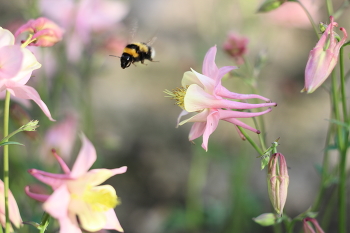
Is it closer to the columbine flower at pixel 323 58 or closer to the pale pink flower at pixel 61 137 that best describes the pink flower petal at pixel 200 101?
the columbine flower at pixel 323 58

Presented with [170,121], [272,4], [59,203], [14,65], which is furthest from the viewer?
[170,121]

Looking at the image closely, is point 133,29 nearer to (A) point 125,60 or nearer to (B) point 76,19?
(A) point 125,60

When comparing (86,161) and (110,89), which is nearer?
(86,161)

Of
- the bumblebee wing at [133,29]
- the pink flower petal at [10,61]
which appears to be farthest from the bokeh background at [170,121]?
the pink flower petal at [10,61]

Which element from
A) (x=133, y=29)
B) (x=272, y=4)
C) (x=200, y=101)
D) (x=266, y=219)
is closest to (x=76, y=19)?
(x=133, y=29)

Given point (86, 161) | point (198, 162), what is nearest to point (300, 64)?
point (198, 162)

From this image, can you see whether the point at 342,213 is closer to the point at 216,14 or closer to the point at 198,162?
the point at 198,162
